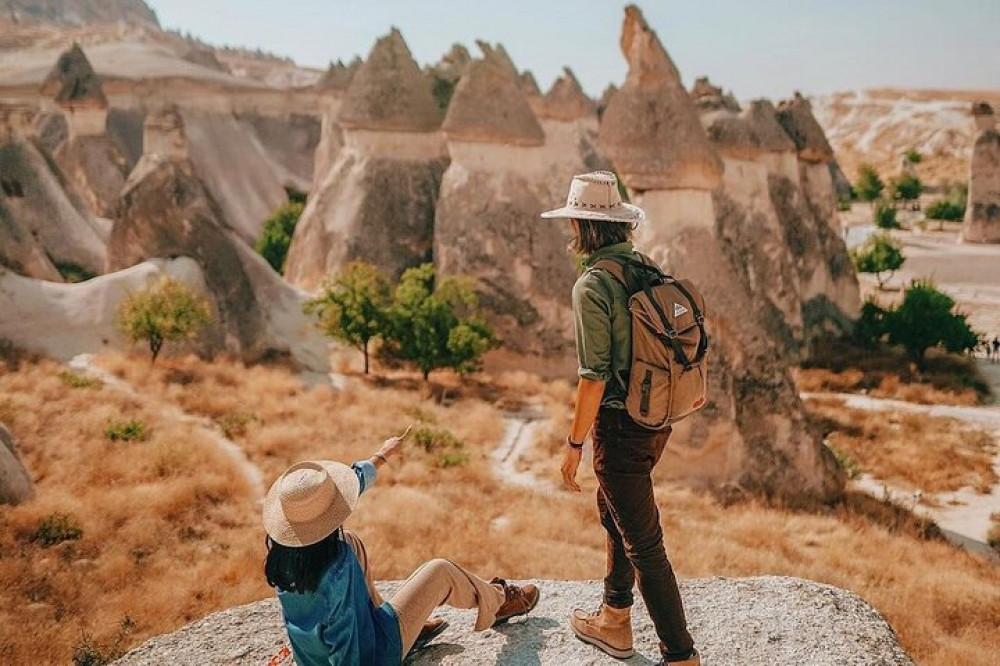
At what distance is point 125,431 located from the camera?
25.5 ft

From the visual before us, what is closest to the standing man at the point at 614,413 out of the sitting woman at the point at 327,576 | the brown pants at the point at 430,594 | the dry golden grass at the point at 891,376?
the brown pants at the point at 430,594

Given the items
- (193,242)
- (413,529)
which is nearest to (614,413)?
(413,529)

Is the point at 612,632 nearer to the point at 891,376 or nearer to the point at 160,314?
the point at 160,314

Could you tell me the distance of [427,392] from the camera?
36.5ft

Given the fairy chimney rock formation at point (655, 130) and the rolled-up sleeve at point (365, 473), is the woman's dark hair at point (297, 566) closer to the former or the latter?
the rolled-up sleeve at point (365, 473)

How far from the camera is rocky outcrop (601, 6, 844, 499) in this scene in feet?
25.7

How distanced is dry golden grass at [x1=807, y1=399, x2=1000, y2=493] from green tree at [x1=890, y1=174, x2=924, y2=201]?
2572 centimetres

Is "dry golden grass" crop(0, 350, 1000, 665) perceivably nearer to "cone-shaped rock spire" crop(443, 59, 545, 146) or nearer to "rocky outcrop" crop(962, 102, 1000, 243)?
"cone-shaped rock spire" crop(443, 59, 545, 146)

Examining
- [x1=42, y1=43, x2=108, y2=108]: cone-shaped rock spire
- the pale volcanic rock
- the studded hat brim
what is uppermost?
[x1=42, y1=43, x2=108, y2=108]: cone-shaped rock spire

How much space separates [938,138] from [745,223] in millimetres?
39933

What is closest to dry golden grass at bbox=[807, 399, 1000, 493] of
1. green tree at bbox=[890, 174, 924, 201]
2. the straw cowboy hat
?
the straw cowboy hat

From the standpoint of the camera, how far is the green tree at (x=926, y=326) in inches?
547

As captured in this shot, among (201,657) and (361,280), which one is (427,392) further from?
(201,657)

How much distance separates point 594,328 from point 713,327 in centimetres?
551
